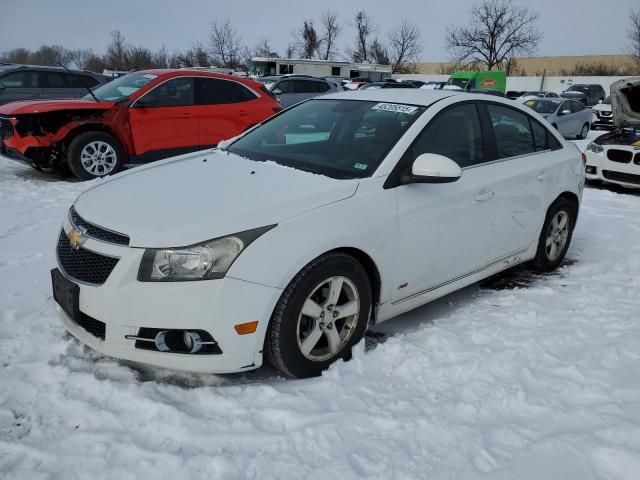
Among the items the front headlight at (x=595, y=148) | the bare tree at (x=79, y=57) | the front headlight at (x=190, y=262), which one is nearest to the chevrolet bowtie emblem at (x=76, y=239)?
the front headlight at (x=190, y=262)

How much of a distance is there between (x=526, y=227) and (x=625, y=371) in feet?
4.91

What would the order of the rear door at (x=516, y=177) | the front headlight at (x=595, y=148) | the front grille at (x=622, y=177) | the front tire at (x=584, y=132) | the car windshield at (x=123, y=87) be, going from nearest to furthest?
the rear door at (x=516, y=177) → the car windshield at (x=123, y=87) → the front grille at (x=622, y=177) → the front headlight at (x=595, y=148) → the front tire at (x=584, y=132)

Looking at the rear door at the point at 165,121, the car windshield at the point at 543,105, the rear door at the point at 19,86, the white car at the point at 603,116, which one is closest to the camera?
the rear door at the point at 165,121

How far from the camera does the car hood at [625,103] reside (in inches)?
357

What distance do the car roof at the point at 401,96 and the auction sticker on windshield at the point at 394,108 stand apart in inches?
2.3

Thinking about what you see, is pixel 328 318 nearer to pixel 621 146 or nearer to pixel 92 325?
pixel 92 325

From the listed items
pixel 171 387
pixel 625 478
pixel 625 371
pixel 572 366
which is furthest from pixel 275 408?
pixel 625 371

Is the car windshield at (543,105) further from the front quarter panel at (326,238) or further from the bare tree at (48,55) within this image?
the bare tree at (48,55)

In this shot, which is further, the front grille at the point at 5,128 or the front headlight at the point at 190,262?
the front grille at the point at 5,128

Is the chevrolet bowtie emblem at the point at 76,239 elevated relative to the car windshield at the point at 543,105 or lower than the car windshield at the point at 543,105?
lower

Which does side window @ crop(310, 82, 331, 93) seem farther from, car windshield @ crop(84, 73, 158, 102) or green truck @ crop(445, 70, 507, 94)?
green truck @ crop(445, 70, 507, 94)

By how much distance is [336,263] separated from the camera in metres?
2.86

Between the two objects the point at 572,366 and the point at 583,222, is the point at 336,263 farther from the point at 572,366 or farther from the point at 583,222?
the point at 583,222

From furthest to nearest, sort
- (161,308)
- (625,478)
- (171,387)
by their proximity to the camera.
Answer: (171,387), (161,308), (625,478)
